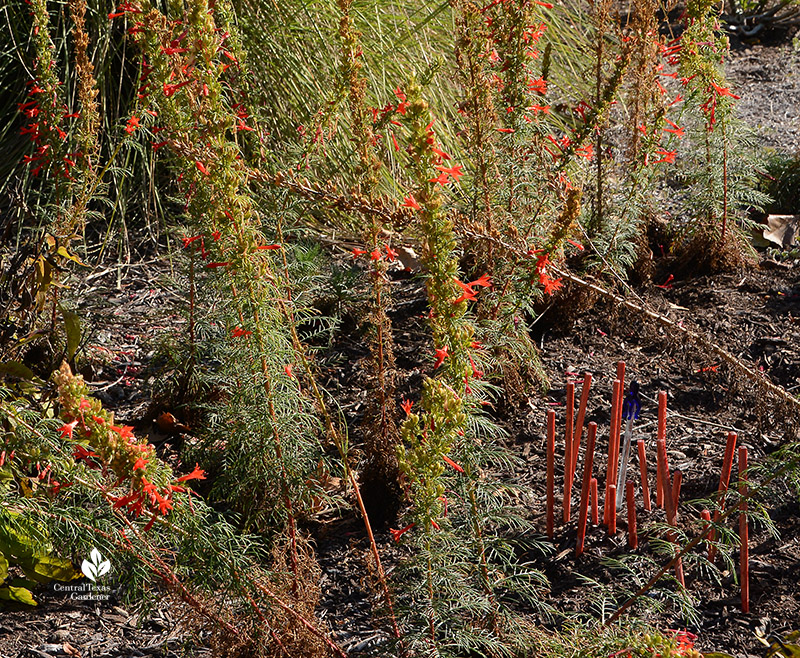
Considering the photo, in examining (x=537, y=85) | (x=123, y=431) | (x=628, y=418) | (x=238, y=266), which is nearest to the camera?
(x=123, y=431)

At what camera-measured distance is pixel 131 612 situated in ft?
7.30

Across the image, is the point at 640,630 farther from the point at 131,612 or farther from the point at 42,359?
the point at 42,359

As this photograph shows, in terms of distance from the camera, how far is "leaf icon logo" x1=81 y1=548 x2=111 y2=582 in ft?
6.57

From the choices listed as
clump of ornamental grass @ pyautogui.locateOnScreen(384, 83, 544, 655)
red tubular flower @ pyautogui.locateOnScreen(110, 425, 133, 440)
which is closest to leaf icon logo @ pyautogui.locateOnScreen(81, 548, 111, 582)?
red tubular flower @ pyautogui.locateOnScreen(110, 425, 133, 440)

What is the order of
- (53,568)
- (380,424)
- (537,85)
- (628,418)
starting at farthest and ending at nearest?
1. (537,85)
2. (380,424)
3. (628,418)
4. (53,568)

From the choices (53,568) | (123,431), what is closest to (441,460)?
(123,431)

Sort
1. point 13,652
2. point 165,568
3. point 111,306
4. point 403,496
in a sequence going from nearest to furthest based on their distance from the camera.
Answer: point 165,568
point 13,652
point 403,496
point 111,306

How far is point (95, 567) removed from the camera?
206cm

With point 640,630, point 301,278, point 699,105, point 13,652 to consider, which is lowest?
point 13,652

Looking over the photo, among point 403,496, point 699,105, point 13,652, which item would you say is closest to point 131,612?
point 13,652

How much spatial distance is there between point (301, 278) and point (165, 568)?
5.00ft

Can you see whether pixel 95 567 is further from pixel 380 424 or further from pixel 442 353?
pixel 442 353

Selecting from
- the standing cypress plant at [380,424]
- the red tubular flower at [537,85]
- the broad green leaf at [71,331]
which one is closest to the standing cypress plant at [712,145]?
the red tubular flower at [537,85]

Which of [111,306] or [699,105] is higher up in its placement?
[699,105]
